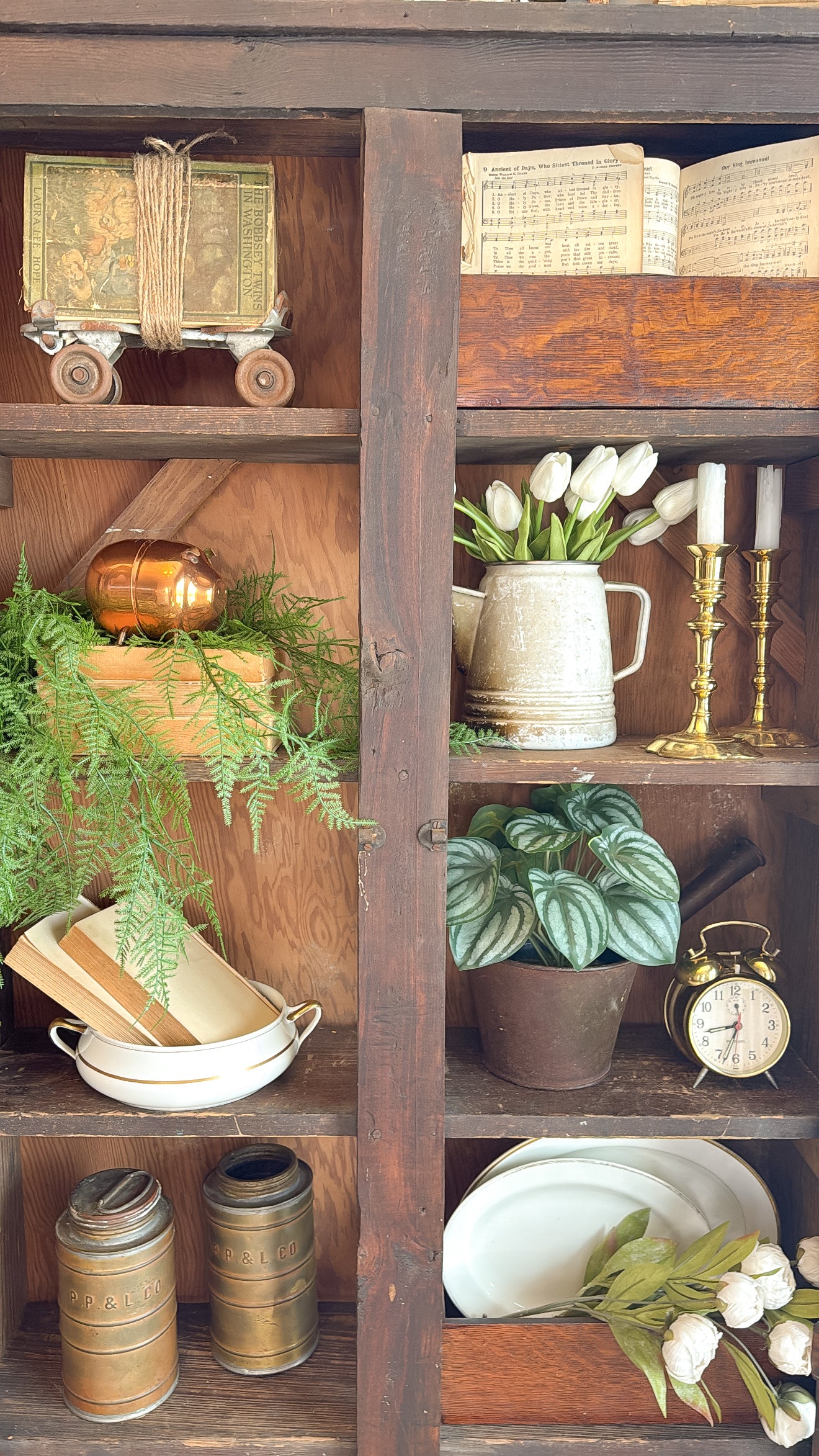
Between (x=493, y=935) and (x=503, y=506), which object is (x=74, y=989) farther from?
(x=503, y=506)

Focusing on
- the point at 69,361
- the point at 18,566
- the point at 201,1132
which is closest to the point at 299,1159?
the point at 201,1132

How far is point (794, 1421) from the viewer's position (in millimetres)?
1238

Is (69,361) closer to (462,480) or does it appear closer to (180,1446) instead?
(462,480)

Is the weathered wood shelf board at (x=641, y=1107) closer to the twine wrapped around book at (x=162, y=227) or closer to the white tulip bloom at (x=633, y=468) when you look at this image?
the white tulip bloom at (x=633, y=468)

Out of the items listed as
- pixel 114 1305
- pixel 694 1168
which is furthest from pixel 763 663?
pixel 114 1305

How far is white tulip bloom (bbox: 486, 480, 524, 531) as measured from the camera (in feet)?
4.21

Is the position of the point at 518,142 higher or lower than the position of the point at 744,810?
higher

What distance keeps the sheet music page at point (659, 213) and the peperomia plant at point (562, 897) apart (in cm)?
68

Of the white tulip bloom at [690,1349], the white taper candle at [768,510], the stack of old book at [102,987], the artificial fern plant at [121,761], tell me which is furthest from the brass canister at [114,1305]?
Result: the white taper candle at [768,510]

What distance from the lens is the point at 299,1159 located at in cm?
152

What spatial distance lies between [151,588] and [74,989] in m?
0.52

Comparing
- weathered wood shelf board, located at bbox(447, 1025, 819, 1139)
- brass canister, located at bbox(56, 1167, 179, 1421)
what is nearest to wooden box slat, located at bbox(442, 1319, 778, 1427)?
weathered wood shelf board, located at bbox(447, 1025, 819, 1139)

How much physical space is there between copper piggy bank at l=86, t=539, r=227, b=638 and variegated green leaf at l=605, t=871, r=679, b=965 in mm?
633

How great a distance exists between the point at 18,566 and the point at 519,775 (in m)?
0.82
